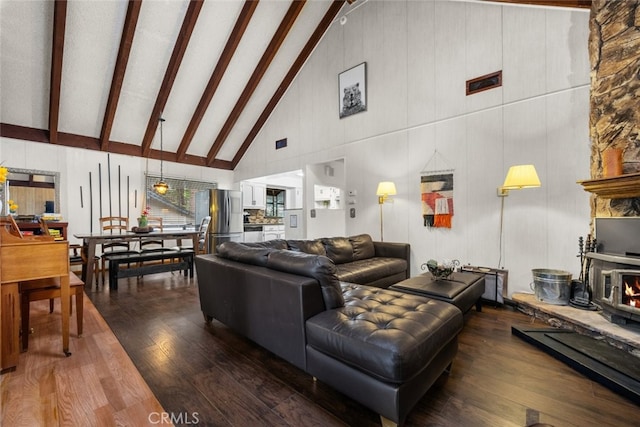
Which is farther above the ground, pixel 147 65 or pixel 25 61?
pixel 147 65

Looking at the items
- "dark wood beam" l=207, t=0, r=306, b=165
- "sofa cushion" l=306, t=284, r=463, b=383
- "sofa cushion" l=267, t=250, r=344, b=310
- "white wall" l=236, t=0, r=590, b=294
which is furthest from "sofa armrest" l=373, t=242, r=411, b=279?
"dark wood beam" l=207, t=0, r=306, b=165

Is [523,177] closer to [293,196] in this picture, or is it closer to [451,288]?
[451,288]

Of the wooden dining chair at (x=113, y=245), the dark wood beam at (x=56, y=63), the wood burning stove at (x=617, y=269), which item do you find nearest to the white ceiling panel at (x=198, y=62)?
the dark wood beam at (x=56, y=63)

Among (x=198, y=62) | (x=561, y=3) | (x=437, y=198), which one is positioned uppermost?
(x=198, y=62)

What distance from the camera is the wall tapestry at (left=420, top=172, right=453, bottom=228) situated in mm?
3875

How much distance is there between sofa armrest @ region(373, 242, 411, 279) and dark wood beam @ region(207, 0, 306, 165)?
14.0 ft

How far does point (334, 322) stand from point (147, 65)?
5583 mm

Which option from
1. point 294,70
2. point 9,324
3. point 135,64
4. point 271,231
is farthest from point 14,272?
point 271,231

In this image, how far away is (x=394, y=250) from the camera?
4152 millimetres

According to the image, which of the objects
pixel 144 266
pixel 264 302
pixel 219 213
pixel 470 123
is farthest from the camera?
pixel 219 213

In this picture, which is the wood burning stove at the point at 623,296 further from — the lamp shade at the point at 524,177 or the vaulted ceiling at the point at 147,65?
the vaulted ceiling at the point at 147,65

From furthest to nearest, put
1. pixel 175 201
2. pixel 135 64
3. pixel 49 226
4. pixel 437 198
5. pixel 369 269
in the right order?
pixel 175 201 → pixel 49 226 → pixel 135 64 → pixel 437 198 → pixel 369 269

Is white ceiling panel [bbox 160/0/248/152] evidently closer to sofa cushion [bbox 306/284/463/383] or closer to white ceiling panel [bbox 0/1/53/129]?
white ceiling panel [bbox 0/1/53/129]

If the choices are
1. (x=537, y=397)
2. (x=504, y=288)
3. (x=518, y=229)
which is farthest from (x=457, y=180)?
(x=537, y=397)
